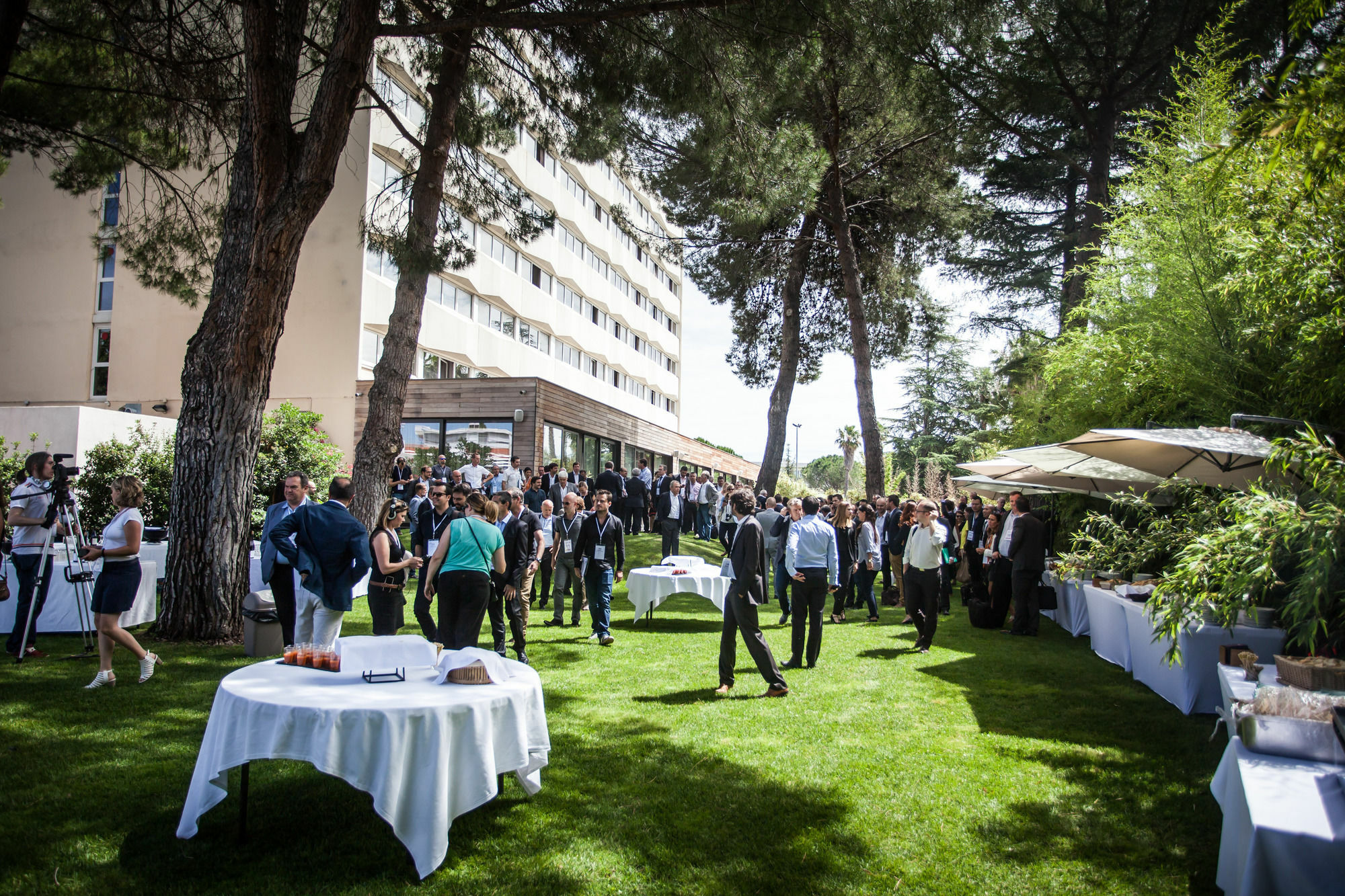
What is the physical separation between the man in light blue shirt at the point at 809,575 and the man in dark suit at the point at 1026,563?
142 inches

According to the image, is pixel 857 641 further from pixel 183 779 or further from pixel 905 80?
pixel 183 779

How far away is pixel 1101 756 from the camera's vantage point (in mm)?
5559

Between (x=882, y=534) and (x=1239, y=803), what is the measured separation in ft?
37.3

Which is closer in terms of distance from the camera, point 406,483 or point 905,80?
point 905,80

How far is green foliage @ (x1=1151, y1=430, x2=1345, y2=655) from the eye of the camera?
144 inches

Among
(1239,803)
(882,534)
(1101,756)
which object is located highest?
(882,534)

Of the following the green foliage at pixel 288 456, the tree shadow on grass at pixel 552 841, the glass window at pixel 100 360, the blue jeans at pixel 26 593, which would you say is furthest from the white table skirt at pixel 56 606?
the glass window at pixel 100 360

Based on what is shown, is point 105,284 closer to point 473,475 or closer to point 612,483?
point 473,475

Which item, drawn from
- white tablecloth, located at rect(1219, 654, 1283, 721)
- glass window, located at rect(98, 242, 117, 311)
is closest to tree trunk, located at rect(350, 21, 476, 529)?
white tablecloth, located at rect(1219, 654, 1283, 721)

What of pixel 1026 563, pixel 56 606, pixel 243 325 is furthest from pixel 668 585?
pixel 56 606

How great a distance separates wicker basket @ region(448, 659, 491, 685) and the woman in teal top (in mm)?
2658

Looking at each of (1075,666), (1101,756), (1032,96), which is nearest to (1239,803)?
(1101,756)

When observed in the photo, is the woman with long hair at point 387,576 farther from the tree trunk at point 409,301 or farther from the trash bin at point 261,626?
the tree trunk at point 409,301

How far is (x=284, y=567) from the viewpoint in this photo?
749 centimetres
